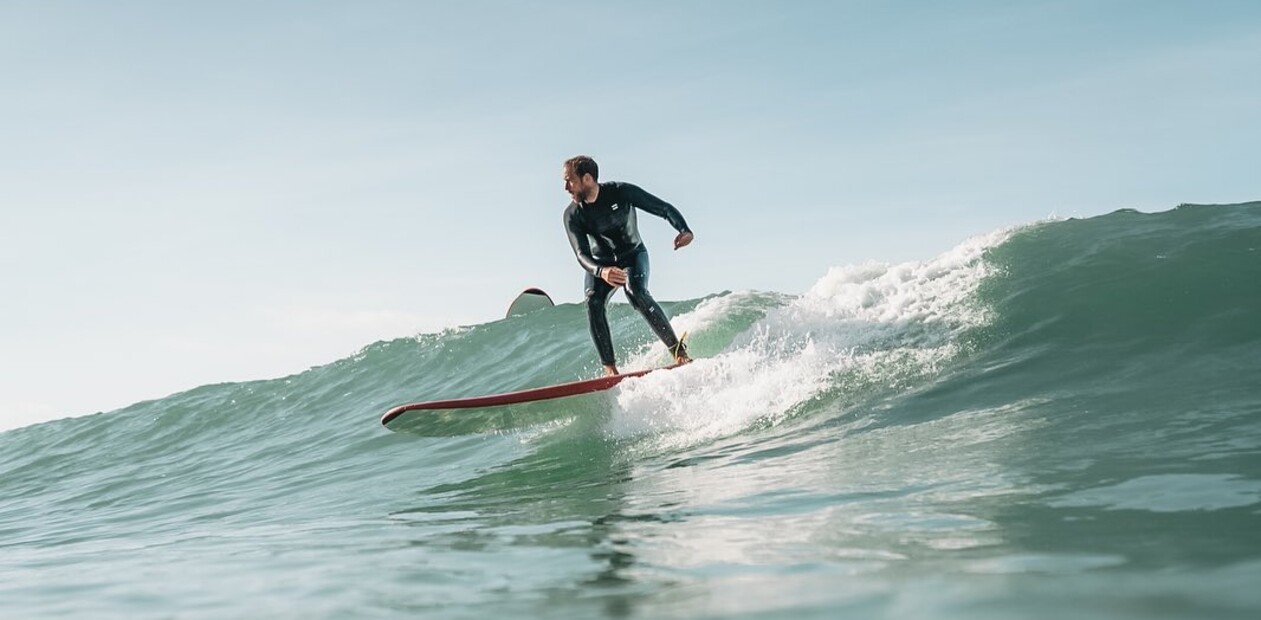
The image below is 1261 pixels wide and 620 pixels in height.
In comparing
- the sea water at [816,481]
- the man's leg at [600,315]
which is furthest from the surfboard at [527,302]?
the man's leg at [600,315]

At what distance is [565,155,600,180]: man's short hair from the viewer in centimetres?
802

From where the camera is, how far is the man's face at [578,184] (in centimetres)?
804

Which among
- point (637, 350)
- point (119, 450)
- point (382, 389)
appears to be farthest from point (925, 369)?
point (119, 450)

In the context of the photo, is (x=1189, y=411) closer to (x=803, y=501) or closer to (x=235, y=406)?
(x=803, y=501)

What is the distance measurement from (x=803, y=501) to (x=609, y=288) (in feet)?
14.5

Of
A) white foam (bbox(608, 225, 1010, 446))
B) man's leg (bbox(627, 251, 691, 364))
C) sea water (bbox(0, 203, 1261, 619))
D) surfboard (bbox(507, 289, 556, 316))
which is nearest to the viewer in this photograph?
sea water (bbox(0, 203, 1261, 619))

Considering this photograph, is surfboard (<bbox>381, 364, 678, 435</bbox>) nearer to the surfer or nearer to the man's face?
the surfer

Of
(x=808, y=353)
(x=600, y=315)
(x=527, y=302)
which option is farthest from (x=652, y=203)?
(x=527, y=302)

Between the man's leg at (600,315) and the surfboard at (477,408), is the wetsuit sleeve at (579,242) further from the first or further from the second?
the surfboard at (477,408)

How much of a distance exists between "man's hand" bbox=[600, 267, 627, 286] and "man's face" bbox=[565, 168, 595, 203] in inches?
24.1

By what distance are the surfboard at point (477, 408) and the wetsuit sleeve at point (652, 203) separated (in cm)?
126

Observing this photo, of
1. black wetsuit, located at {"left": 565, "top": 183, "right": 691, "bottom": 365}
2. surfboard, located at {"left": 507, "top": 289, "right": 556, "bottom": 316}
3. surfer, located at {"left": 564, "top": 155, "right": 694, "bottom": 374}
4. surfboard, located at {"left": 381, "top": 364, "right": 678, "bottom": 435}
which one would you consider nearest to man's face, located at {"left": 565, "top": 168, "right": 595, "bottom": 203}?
surfer, located at {"left": 564, "top": 155, "right": 694, "bottom": 374}

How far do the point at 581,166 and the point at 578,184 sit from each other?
0.14 m

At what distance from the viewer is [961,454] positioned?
5125 millimetres
